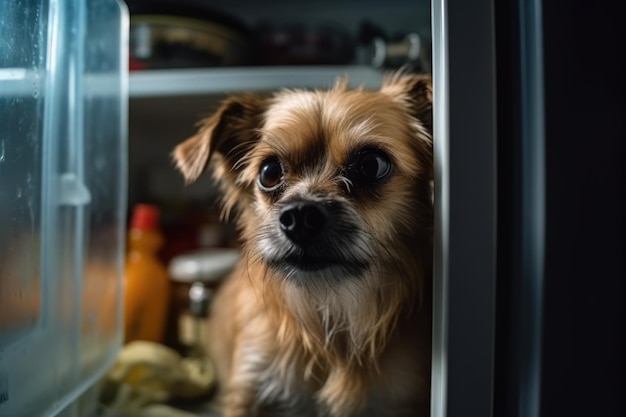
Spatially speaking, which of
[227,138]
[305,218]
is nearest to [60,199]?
[227,138]

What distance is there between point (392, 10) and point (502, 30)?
0.91 metres

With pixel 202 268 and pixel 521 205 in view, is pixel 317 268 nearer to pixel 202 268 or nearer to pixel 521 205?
pixel 521 205

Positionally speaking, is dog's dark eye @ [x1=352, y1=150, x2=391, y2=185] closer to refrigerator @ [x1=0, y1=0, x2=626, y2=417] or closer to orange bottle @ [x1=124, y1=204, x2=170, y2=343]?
refrigerator @ [x1=0, y1=0, x2=626, y2=417]

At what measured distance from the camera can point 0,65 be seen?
63 centimetres

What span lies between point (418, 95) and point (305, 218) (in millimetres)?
289

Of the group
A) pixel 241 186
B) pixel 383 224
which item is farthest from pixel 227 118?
pixel 383 224

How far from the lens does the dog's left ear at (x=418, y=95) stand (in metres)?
0.80

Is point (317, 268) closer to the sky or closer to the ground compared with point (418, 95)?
closer to the ground

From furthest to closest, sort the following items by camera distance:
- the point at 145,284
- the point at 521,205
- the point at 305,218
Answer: the point at 145,284
the point at 305,218
the point at 521,205

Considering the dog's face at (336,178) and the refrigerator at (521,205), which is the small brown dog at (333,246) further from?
the refrigerator at (521,205)

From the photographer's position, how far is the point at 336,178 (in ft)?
2.35

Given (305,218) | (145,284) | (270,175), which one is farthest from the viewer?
(145,284)

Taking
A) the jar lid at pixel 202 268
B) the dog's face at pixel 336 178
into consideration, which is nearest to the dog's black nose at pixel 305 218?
the dog's face at pixel 336 178

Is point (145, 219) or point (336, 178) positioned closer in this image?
point (336, 178)
